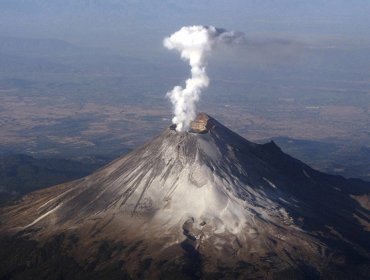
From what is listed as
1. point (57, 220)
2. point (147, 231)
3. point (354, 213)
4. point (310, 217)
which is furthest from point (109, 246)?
point (354, 213)

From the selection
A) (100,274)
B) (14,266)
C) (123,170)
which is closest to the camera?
(100,274)

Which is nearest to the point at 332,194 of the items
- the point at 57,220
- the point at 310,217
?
the point at 310,217

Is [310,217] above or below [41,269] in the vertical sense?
above

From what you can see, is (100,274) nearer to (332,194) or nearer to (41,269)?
(41,269)

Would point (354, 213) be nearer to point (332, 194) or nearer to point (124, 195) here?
point (332, 194)

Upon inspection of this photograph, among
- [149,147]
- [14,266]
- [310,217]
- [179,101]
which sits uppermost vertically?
[179,101]

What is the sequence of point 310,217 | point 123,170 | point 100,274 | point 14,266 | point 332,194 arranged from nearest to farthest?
point 100,274 < point 14,266 < point 310,217 < point 123,170 < point 332,194

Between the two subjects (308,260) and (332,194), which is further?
(332,194)
